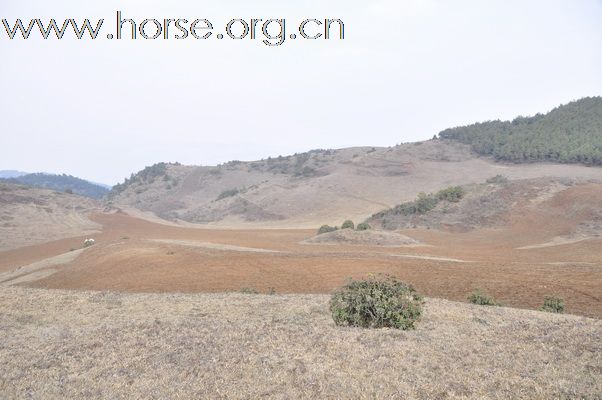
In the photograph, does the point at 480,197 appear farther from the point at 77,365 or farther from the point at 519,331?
the point at 77,365

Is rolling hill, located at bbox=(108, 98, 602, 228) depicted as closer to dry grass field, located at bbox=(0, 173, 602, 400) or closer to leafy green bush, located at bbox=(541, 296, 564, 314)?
dry grass field, located at bbox=(0, 173, 602, 400)

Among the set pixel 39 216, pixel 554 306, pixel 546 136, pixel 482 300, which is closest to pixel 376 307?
pixel 482 300

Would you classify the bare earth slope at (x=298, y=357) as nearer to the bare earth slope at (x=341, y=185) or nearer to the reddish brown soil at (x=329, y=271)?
the reddish brown soil at (x=329, y=271)

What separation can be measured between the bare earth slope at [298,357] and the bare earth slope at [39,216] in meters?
37.8

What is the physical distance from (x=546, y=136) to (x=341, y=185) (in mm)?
36995

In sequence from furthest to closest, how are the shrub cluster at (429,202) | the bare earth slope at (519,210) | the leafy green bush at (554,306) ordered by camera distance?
the shrub cluster at (429,202)
the bare earth slope at (519,210)
the leafy green bush at (554,306)

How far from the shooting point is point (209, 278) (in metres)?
19.3

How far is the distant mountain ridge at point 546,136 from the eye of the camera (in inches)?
3004

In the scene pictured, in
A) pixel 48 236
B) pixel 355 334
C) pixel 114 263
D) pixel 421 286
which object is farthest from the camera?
pixel 48 236

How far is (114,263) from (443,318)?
16.9 meters

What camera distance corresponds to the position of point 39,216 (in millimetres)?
53812

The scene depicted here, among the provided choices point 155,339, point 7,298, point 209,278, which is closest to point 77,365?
point 155,339

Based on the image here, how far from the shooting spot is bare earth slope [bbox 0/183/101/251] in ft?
151

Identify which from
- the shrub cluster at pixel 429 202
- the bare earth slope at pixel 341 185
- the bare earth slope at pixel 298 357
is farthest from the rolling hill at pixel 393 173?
the bare earth slope at pixel 298 357
